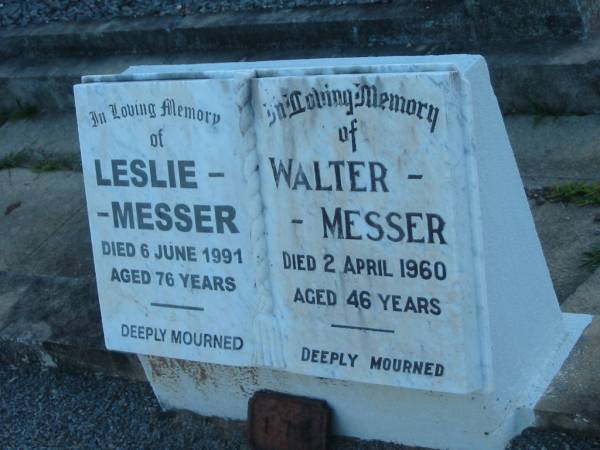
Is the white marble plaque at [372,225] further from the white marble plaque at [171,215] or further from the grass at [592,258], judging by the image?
the grass at [592,258]

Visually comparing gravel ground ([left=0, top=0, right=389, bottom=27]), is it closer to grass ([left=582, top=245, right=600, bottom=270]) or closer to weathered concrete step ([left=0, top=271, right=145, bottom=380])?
grass ([left=582, top=245, right=600, bottom=270])

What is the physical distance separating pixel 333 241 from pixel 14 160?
153 inches

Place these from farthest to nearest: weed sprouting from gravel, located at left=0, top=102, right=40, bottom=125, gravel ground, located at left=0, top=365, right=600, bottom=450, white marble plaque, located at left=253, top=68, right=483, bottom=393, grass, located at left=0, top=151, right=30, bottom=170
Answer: weed sprouting from gravel, located at left=0, top=102, right=40, bottom=125
grass, located at left=0, top=151, right=30, bottom=170
gravel ground, located at left=0, top=365, right=600, bottom=450
white marble plaque, located at left=253, top=68, right=483, bottom=393

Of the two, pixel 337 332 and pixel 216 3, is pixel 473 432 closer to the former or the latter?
pixel 337 332

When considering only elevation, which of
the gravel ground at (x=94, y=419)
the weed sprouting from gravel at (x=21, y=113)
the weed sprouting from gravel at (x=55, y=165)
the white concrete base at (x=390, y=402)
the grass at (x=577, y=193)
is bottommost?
the gravel ground at (x=94, y=419)

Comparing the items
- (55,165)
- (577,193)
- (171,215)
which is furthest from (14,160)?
(577,193)

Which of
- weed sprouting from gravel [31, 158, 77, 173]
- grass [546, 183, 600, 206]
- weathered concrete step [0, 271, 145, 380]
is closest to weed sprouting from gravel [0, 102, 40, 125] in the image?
weed sprouting from gravel [31, 158, 77, 173]

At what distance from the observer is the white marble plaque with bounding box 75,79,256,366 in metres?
3.70

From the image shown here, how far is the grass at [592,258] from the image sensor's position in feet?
14.7

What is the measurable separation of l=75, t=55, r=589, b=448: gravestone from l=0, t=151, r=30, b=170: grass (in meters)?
3.01

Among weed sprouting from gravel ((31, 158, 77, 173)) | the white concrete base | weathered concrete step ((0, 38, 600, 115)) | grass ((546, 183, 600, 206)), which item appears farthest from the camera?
weed sprouting from gravel ((31, 158, 77, 173))

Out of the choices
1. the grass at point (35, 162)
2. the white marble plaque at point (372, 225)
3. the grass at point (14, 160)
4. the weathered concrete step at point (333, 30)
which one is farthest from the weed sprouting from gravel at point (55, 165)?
the white marble plaque at point (372, 225)

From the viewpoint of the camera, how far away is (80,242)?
5.80 meters

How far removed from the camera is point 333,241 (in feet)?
11.6
